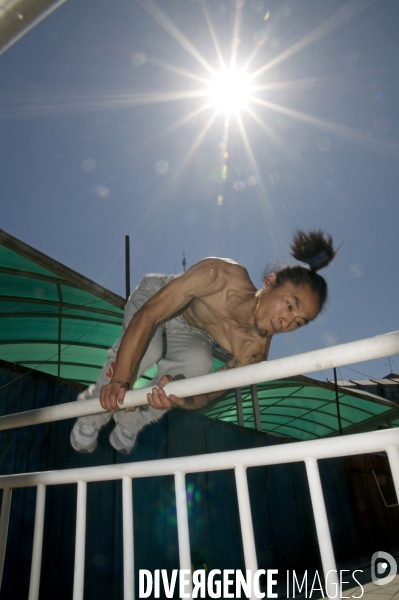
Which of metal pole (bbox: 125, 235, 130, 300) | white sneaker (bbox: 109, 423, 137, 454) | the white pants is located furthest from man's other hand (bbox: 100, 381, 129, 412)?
metal pole (bbox: 125, 235, 130, 300)

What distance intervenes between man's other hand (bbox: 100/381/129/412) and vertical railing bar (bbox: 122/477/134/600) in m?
0.27

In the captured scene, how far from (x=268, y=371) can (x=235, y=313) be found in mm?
1263

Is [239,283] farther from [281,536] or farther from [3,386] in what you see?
[281,536]

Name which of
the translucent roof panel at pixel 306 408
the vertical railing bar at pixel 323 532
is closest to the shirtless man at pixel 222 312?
the vertical railing bar at pixel 323 532

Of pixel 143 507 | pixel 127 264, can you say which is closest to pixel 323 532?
pixel 143 507

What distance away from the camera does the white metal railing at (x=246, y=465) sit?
0.89 meters

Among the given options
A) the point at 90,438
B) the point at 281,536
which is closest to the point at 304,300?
the point at 90,438

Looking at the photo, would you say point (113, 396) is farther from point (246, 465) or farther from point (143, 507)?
point (143, 507)

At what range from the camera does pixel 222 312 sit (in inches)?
92.7

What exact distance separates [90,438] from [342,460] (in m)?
12.1

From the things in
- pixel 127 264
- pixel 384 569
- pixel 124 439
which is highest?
pixel 127 264

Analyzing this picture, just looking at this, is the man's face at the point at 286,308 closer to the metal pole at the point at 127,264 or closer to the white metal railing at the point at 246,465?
the white metal railing at the point at 246,465

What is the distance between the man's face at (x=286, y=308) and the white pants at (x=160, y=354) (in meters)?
0.48

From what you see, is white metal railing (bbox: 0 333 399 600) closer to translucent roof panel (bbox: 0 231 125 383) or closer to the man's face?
the man's face
